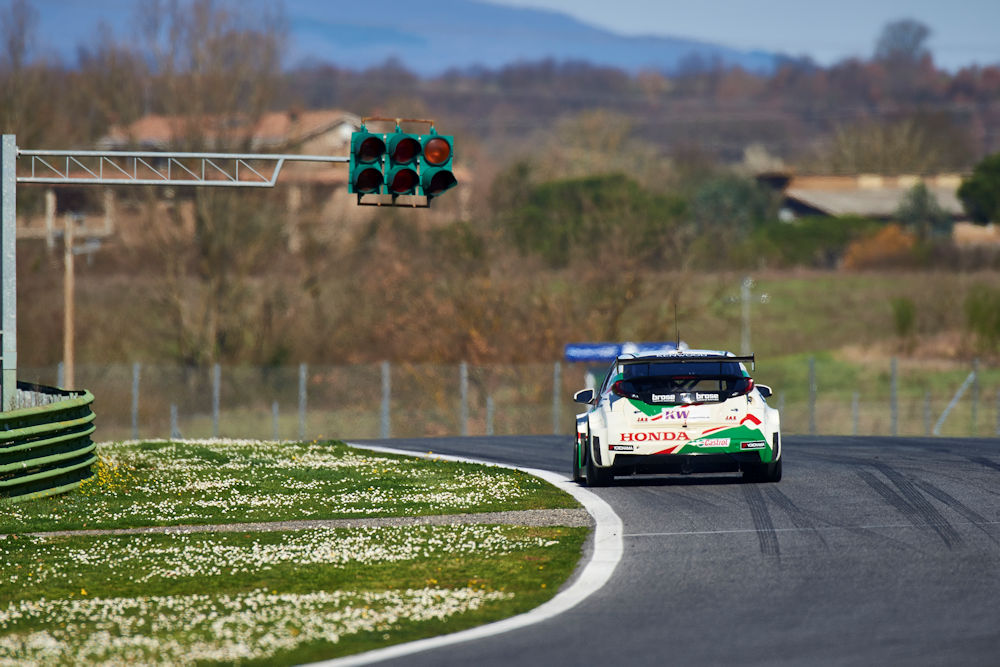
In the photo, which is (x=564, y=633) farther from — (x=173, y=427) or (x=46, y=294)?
(x=46, y=294)

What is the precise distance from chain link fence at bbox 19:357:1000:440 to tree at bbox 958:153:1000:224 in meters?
50.6

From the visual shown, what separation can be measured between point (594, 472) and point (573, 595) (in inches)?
260

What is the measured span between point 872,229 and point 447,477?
78.8m

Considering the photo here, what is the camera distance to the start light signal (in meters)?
20.5

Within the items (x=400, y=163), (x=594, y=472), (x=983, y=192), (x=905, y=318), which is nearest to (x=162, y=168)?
(x=905, y=318)

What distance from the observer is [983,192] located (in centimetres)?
10206

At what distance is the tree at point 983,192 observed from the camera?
334 feet

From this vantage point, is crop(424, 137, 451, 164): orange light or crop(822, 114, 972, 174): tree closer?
crop(424, 137, 451, 164): orange light

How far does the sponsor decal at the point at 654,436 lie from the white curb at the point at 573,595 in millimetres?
728

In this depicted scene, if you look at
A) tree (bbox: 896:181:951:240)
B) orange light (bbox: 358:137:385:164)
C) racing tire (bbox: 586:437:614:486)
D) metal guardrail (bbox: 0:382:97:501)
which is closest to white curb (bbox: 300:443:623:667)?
racing tire (bbox: 586:437:614:486)

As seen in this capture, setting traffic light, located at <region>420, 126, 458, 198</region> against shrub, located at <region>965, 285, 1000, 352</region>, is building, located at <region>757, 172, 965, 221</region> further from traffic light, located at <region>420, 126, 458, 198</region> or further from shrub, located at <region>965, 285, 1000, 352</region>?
traffic light, located at <region>420, 126, 458, 198</region>

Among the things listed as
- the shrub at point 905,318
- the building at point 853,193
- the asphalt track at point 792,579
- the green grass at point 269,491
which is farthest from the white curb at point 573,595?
the building at point 853,193

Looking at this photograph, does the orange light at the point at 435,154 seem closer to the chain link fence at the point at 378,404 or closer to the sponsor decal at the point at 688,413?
the sponsor decal at the point at 688,413

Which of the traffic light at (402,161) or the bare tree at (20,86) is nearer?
the traffic light at (402,161)
